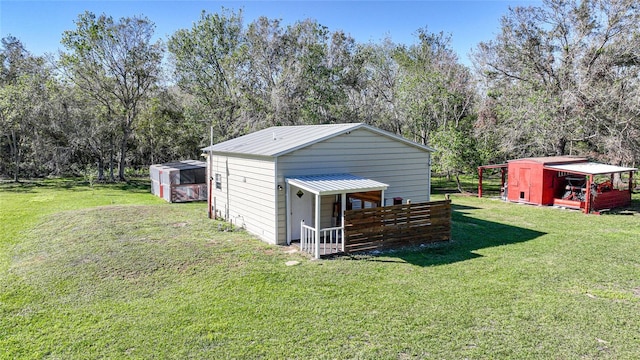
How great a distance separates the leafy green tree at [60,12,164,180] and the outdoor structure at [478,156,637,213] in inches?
937

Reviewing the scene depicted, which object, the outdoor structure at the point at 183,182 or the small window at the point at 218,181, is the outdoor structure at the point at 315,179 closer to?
the small window at the point at 218,181

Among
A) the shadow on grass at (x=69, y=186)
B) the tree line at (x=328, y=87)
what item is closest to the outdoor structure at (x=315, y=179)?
the tree line at (x=328, y=87)

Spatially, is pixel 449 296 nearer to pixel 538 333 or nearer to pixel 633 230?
pixel 538 333

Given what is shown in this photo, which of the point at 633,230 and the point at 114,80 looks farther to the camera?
the point at 114,80

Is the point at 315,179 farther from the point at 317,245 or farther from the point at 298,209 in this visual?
the point at 317,245

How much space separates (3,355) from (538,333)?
7113 millimetres

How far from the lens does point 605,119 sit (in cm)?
1875

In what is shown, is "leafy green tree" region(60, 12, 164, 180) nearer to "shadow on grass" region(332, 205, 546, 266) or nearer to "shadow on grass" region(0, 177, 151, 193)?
"shadow on grass" region(0, 177, 151, 193)

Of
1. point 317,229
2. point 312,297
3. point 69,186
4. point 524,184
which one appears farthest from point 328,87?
point 312,297

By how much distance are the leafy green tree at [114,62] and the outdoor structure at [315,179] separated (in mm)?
17325

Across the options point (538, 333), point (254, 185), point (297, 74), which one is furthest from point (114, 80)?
point (538, 333)

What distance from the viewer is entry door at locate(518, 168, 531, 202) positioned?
1722 centimetres

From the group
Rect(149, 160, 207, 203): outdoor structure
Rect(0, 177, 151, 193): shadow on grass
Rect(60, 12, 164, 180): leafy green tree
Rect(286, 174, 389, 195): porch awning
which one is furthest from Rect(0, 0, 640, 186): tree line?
Rect(286, 174, 389, 195): porch awning

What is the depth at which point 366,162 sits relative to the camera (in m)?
11.9
